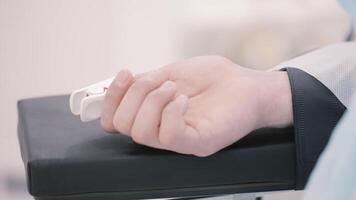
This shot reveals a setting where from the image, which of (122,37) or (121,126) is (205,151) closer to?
(121,126)

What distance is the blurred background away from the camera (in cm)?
154

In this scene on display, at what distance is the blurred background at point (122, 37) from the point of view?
1.54m

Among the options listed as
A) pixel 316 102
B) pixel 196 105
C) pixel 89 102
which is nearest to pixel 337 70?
pixel 316 102

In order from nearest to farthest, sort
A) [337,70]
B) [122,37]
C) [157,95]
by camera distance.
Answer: [157,95] → [337,70] → [122,37]

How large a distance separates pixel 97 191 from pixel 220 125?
0.45 ft

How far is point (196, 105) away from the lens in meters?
0.66

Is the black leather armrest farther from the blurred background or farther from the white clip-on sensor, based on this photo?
the blurred background

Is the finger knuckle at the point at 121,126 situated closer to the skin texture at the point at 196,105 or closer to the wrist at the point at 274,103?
the skin texture at the point at 196,105

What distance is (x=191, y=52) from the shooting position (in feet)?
5.39

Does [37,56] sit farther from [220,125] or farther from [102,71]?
[220,125]

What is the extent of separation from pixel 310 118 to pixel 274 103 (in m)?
0.04

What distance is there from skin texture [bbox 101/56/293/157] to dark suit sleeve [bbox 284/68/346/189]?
0.01m

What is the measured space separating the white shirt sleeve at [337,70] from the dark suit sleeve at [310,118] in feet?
0.04

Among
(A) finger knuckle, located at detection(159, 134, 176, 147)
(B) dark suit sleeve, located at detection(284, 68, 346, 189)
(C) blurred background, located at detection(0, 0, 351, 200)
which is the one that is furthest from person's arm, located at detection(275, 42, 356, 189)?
(C) blurred background, located at detection(0, 0, 351, 200)
